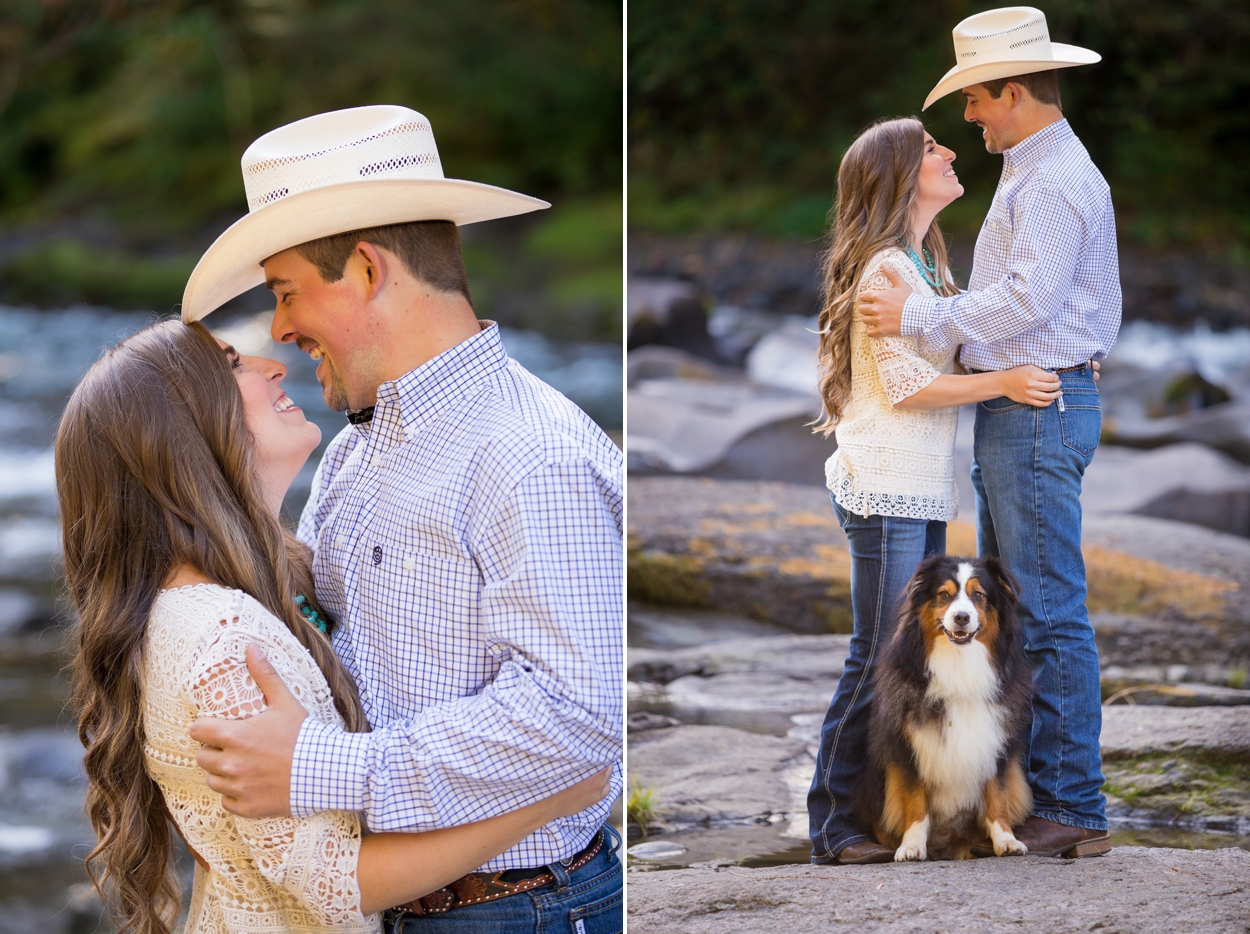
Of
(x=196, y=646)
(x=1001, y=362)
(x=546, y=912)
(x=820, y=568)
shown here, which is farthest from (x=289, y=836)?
(x=820, y=568)

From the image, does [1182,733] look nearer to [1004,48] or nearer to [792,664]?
[792,664]

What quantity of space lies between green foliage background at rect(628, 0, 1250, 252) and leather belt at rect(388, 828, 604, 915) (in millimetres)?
1366

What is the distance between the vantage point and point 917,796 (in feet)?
5.90

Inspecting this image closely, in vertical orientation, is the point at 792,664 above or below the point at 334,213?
below

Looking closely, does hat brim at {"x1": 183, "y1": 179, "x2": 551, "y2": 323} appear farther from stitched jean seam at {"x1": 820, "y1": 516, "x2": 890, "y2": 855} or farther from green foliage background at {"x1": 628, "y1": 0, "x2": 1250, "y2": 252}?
green foliage background at {"x1": 628, "y1": 0, "x2": 1250, "y2": 252}

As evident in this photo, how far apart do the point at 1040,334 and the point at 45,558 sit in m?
6.63

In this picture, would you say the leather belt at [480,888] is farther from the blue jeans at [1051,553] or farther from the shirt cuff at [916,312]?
the shirt cuff at [916,312]

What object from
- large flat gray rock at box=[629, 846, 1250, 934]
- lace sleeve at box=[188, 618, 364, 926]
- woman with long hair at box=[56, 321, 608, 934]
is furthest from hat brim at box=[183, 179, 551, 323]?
large flat gray rock at box=[629, 846, 1250, 934]

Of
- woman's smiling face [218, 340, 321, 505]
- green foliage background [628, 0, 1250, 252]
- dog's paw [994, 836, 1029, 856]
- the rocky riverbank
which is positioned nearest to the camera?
woman's smiling face [218, 340, 321, 505]

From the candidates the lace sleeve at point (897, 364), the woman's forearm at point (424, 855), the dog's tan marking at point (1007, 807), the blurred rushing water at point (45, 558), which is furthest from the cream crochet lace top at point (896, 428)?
the blurred rushing water at point (45, 558)

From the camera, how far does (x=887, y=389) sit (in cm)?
174

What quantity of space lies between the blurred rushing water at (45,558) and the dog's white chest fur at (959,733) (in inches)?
50.7

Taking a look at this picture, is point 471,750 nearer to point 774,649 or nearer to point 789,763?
point 789,763

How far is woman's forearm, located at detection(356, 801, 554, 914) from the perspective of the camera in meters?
1.30
